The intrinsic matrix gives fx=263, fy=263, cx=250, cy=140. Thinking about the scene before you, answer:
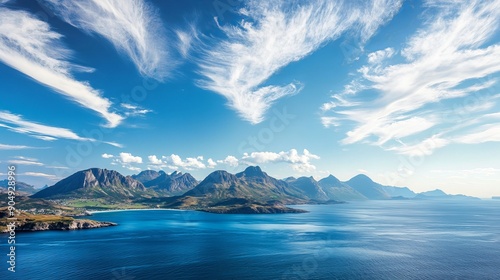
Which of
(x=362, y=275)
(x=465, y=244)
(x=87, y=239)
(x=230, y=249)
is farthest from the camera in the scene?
(x=87, y=239)

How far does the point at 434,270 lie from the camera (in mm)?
106938

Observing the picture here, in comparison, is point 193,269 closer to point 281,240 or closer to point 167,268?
point 167,268

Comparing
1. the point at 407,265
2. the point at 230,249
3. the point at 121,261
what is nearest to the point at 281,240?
the point at 230,249

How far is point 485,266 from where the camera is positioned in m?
111

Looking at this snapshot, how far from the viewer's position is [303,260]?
122m

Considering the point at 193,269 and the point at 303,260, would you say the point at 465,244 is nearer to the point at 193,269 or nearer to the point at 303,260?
the point at 303,260

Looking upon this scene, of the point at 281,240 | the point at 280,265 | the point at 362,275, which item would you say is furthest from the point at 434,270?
the point at 281,240

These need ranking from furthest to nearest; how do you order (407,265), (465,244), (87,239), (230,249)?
(87,239)
(465,244)
(230,249)
(407,265)

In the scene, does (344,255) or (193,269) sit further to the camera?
(344,255)

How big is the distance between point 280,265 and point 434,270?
62.3 m

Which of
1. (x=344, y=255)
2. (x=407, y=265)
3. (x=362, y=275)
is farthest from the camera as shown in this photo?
(x=344, y=255)

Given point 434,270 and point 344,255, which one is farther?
point 344,255

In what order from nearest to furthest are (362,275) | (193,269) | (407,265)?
(362,275)
(193,269)
(407,265)

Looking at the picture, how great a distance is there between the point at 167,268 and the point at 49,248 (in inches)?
3208
